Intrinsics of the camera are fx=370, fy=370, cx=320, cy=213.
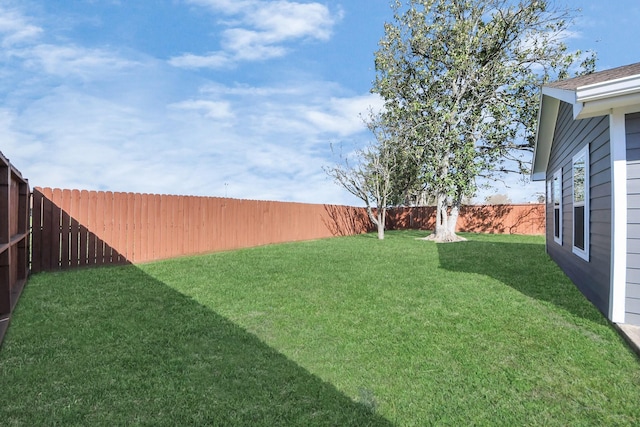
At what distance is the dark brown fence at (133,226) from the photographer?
7.14 meters

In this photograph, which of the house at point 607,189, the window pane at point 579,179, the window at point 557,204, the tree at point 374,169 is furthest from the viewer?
the tree at point 374,169

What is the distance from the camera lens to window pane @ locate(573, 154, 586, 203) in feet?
17.9

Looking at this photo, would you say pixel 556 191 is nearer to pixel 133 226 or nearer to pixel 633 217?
pixel 633 217

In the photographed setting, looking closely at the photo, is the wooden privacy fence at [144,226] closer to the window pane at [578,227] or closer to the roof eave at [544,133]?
the roof eave at [544,133]

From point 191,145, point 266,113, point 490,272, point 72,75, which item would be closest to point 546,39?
point 266,113

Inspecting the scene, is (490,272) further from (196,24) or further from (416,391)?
(196,24)

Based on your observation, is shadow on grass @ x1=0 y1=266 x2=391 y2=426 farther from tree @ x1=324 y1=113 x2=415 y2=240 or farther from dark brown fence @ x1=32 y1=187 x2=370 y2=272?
tree @ x1=324 y1=113 x2=415 y2=240

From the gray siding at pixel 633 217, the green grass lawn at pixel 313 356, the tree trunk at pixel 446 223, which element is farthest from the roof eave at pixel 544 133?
the tree trunk at pixel 446 223

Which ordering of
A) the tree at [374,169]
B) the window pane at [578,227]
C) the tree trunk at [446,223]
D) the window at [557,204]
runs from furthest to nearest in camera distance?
the tree at [374,169]
the tree trunk at [446,223]
the window at [557,204]
the window pane at [578,227]

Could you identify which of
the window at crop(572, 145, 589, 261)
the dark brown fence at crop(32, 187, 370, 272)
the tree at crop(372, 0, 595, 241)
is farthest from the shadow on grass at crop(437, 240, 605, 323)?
the dark brown fence at crop(32, 187, 370, 272)

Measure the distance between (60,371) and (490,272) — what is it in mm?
6602

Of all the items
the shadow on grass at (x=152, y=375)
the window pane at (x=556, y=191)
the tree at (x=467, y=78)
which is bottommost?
the shadow on grass at (x=152, y=375)

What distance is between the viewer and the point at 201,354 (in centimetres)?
310

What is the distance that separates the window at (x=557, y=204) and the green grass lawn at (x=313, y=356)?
2.32 metres
